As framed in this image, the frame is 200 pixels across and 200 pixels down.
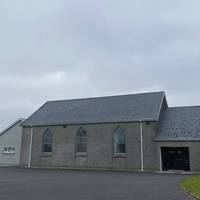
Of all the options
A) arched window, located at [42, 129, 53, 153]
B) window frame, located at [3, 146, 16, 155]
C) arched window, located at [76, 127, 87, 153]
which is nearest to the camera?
arched window, located at [76, 127, 87, 153]

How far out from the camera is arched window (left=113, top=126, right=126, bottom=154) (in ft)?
103

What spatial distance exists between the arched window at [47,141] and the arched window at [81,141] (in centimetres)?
379

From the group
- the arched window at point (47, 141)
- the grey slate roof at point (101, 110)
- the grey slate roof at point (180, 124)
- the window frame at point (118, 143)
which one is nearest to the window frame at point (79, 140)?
the grey slate roof at point (101, 110)

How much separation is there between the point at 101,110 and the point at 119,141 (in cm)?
521

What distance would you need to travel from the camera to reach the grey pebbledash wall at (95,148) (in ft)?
98.4

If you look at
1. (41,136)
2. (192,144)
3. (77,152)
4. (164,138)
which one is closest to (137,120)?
(164,138)

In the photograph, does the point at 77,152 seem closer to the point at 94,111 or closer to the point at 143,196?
the point at 94,111

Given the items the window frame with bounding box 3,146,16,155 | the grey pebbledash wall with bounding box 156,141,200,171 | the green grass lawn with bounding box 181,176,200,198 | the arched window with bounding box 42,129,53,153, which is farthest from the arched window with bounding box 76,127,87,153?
the green grass lawn with bounding box 181,176,200,198

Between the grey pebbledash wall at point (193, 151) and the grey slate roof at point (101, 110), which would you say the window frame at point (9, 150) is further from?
the grey pebbledash wall at point (193, 151)

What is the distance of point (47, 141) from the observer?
36.2m

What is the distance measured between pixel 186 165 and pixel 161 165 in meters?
2.36

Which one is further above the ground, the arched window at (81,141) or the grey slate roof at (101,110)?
the grey slate roof at (101,110)

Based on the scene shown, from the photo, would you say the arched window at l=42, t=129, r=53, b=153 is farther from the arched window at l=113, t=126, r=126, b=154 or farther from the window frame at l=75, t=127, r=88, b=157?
the arched window at l=113, t=126, r=126, b=154

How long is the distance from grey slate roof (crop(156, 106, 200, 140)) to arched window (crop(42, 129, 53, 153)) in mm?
13323
